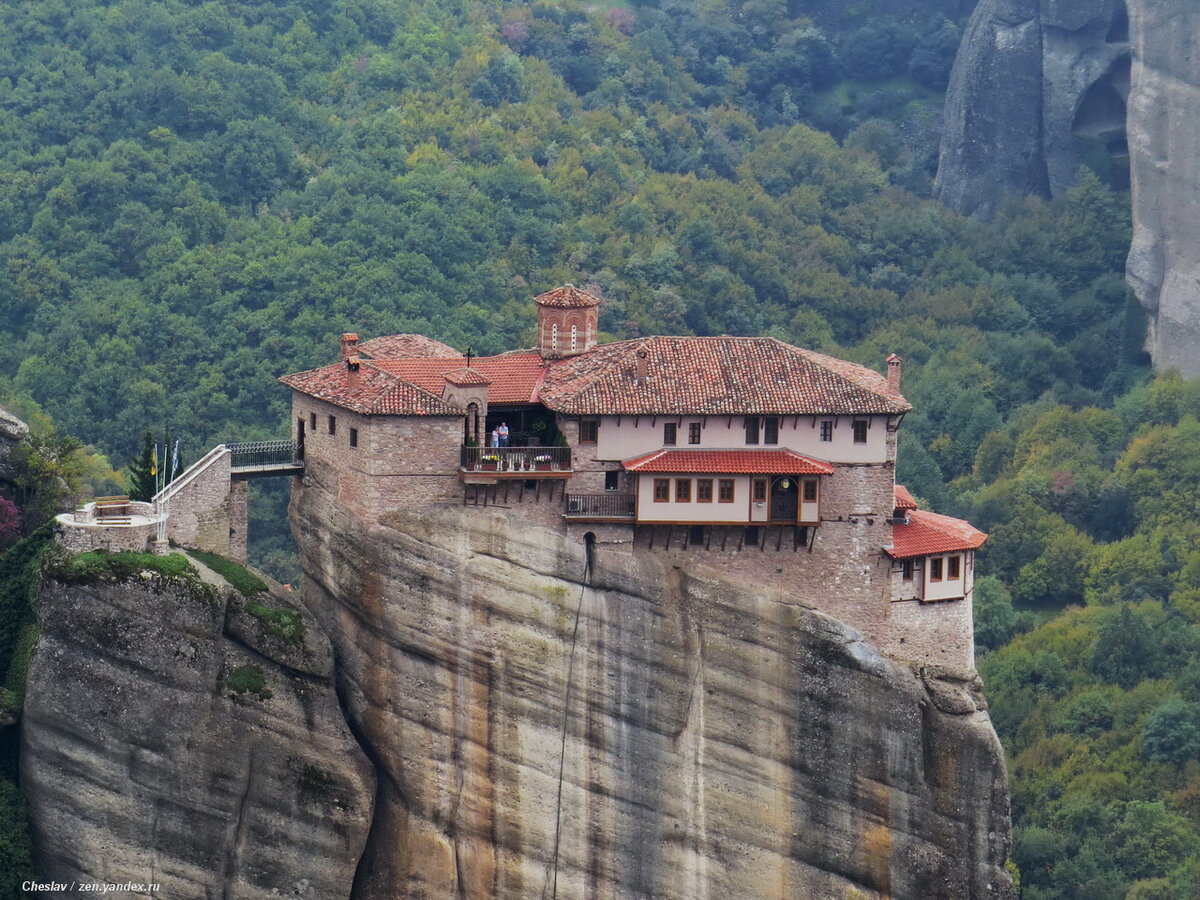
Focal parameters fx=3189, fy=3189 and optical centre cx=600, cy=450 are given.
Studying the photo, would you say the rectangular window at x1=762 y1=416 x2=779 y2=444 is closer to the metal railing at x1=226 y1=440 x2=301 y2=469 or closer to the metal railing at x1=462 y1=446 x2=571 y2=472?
the metal railing at x1=462 y1=446 x2=571 y2=472

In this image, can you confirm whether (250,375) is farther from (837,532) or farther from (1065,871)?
(837,532)

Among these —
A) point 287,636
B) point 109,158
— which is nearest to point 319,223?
point 109,158

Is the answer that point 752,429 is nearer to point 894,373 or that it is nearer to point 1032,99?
point 894,373

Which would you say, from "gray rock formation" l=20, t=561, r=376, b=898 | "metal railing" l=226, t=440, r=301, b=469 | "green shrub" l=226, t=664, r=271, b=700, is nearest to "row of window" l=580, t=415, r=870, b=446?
"metal railing" l=226, t=440, r=301, b=469

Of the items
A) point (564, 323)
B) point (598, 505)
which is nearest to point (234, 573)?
point (598, 505)

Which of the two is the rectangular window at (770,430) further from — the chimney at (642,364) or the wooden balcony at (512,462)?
the wooden balcony at (512,462)

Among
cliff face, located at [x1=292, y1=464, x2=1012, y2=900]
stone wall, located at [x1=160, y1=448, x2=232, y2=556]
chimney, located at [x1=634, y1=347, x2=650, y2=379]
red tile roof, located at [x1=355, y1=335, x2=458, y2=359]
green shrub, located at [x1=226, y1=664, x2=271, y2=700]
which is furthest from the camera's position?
red tile roof, located at [x1=355, y1=335, x2=458, y2=359]
